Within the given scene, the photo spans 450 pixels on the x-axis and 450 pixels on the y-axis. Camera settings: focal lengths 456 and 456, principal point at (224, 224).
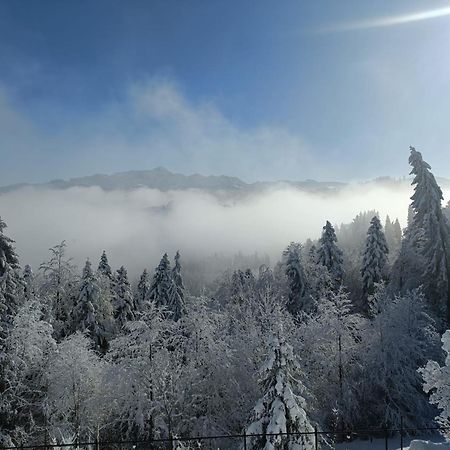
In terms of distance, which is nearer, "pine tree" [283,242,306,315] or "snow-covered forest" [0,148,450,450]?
"snow-covered forest" [0,148,450,450]

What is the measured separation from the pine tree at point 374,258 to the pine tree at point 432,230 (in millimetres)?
18456

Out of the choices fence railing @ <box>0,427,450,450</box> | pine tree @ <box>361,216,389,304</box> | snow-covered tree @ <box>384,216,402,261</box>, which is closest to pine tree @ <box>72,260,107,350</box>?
fence railing @ <box>0,427,450,450</box>

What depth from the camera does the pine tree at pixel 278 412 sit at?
1742 cm

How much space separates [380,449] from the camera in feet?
88.7

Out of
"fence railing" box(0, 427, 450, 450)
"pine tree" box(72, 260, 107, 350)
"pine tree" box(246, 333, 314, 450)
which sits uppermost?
"pine tree" box(72, 260, 107, 350)

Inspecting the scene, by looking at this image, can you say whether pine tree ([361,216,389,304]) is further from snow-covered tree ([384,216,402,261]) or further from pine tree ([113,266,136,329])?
snow-covered tree ([384,216,402,261])

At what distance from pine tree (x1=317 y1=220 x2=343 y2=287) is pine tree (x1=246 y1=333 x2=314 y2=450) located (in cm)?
→ 4087

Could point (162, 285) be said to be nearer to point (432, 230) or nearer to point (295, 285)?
point (295, 285)

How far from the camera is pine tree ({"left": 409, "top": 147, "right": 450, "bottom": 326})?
3338 centimetres

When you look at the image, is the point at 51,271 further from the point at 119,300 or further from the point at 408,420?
the point at 408,420

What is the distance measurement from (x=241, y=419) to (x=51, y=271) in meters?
24.2

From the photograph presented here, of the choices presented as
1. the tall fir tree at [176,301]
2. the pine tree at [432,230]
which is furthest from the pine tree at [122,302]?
the pine tree at [432,230]

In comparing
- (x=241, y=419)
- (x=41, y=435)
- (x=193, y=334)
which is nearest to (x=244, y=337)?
(x=193, y=334)

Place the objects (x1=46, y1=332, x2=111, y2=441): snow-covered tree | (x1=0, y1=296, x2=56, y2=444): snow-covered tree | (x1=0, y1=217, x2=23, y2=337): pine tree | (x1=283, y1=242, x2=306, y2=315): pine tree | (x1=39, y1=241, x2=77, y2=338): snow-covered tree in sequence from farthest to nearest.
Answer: (x1=283, y1=242, x2=306, y2=315): pine tree → (x1=39, y1=241, x2=77, y2=338): snow-covered tree → (x1=0, y1=217, x2=23, y2=337): pine tree → (x1=46, y1=332, x2=111, y2=441): snow-covered tree → (x1=0, y1=296, x2=56, y2=444): snow-covered tree
